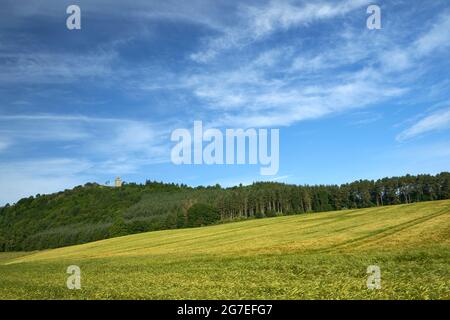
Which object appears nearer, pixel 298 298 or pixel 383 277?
pixel 298 298

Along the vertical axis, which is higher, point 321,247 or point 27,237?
point 321,247

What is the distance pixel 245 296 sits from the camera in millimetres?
20578

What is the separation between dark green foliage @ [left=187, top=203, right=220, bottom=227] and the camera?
161m

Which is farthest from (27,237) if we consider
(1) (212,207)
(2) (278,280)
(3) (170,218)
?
(2) (278,280)

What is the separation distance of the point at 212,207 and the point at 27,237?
274 feet

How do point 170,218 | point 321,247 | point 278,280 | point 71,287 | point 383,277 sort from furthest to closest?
point 170,218, point 321,247, point 71,287, point 278,280, point 383,277

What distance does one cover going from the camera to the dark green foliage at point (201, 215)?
161 meters

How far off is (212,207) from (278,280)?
14482 centimetres

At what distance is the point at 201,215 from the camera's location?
538ft
